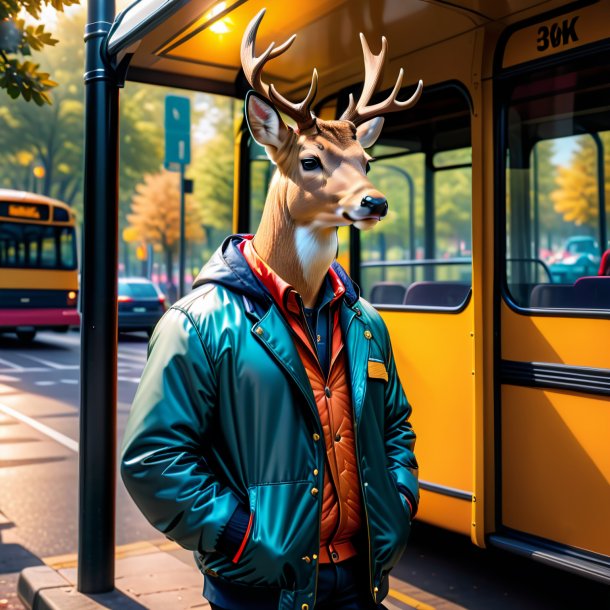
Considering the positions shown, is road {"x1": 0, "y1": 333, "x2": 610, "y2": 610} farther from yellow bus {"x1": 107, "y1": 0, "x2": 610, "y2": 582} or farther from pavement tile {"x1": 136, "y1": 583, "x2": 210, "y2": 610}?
pavement tile {"x1": 136, "y1": 583, "x2": 210, "y2": 610}

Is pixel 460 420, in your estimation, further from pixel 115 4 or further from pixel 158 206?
pixel 158 206

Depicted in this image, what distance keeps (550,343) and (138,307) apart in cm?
1570

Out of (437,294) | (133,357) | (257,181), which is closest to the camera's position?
(437,294)

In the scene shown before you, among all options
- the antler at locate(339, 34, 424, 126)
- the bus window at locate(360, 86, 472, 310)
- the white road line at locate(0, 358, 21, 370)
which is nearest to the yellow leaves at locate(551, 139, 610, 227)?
the bus window at locate(360, 86, 472, 310)

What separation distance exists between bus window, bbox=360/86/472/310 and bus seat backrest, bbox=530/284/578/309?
352mm

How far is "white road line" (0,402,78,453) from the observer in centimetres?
781

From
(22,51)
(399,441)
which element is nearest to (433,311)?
(399,441)

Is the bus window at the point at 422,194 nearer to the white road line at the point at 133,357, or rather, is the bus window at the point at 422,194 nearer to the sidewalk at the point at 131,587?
the sidewalk at the point at 131,587

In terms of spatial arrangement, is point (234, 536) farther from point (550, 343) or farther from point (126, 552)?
point (126, 552)

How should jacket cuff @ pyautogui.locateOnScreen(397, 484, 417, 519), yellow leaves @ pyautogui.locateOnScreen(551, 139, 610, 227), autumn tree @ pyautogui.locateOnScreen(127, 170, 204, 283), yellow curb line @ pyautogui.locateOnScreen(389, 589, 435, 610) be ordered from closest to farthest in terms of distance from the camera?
1. jacket cuff @ pyautogui.locateOnScreen(397, 484, 417, 519)
2. yellow curb line @ pyautogui.locateOnScreen(389, 589, 435, 610)
3. yellow leaves @ pyautogui.locateOnScreen(551, 139, 610, 227)
4. autumn tree @ pyautogui.locateOnScreen(127, 170, 204, 283)

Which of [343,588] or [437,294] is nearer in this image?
[343,588]

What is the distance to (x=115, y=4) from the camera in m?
3.90

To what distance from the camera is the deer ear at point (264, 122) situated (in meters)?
2.11

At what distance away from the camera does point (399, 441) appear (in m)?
Result: 2.30
